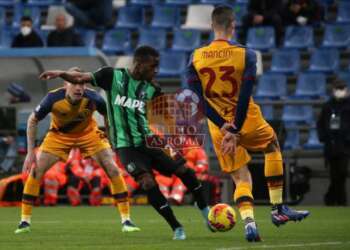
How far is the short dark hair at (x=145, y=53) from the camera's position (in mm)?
11625

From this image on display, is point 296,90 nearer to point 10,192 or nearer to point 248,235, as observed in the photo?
point 10,192

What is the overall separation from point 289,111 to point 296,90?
0.75 m

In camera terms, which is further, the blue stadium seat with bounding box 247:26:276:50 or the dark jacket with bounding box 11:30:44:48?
the blue stadium seat with bounding box 247:26:276:50

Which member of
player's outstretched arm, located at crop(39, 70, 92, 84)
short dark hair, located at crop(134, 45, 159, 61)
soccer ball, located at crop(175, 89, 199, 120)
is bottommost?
soccer ball, located at crop(175, 89, 199, 120)

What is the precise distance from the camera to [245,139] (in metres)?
11.0

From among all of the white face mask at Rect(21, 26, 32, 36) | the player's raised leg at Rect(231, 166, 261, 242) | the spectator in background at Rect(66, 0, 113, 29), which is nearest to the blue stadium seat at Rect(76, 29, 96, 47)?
the spectator in background at Rect(66, 0, 113, 29)

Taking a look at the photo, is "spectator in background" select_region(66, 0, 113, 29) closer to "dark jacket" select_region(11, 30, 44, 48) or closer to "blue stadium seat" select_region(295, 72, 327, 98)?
"dark jacket" select_region(11, 30, 44, 48)

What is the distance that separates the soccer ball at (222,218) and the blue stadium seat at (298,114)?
428 inches

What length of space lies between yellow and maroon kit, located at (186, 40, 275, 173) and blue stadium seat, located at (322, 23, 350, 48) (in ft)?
41.1

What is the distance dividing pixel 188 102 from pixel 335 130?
8.76 m

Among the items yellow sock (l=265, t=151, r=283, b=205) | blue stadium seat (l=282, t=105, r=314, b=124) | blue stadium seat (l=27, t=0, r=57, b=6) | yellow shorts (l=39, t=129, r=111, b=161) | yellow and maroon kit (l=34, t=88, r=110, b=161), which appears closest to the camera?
yellow sock (l=265, t=151, r=283, b=205)

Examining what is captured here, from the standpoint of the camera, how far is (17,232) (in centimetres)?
1310

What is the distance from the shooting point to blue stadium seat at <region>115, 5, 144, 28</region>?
1014 inches

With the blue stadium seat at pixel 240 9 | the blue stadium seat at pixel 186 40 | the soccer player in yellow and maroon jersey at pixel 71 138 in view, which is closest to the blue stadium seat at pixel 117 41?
the blue stadium seat at pixel 186 40
